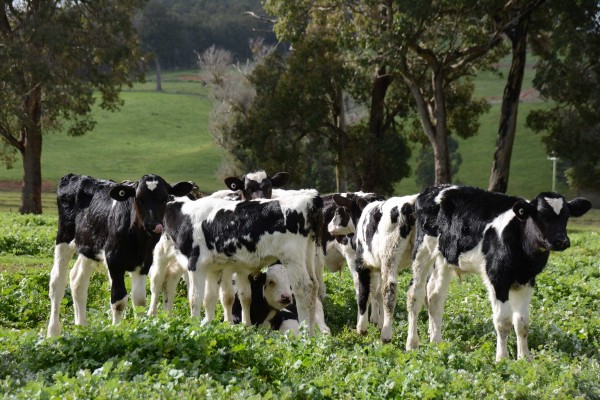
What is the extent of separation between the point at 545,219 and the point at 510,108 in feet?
91.1

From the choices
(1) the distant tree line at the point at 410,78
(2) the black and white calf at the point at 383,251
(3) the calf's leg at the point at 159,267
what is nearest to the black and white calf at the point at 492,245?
(2) the black and white calf at the point at 383,251

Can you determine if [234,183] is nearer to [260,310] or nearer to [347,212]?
[347,212]

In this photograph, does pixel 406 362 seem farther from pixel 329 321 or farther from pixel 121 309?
pixel 329 321

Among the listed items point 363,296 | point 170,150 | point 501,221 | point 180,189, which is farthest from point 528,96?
point 501,221

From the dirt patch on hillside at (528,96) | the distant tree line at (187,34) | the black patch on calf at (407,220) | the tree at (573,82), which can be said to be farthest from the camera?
the distant tree line at (187,34)

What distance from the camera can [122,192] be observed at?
12875 millimetres

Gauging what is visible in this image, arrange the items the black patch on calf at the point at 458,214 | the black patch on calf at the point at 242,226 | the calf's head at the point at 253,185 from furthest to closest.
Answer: the calf's head at the point at 253,185 → the black patch on calf at the point at 242,226 → the black patch on calf at the point at 458,214

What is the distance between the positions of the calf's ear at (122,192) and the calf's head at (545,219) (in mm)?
5041

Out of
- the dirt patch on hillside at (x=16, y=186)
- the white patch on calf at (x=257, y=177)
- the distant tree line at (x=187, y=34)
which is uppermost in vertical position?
the distant tree line at (x=187, y=34)

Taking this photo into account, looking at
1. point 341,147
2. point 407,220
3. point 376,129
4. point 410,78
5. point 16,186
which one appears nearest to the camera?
point 407,220

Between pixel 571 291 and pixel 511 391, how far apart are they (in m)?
8.06

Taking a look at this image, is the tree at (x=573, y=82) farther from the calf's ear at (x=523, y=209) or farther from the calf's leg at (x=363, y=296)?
the calf's ear at (x=523, y=209)

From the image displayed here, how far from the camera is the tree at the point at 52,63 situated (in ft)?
136

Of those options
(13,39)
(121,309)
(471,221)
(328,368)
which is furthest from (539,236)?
(13,39)
